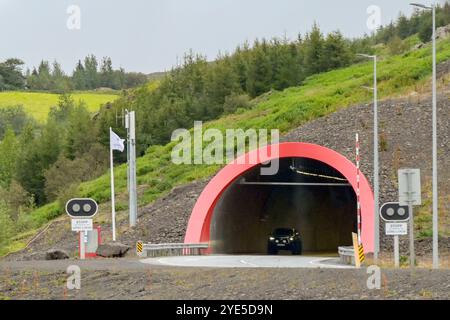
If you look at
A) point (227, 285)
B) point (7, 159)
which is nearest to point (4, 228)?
point (227, 285)

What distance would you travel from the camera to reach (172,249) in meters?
41.1

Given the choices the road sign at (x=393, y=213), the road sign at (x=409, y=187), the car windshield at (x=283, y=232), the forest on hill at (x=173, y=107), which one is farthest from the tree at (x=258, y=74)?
the road sign at (x=409, y=187)

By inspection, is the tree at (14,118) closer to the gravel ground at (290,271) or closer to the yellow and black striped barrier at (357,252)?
the gravel ground at (290,271)

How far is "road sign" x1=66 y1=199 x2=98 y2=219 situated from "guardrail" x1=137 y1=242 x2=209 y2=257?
697 centimetres

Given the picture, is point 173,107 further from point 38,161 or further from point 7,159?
point 7,159

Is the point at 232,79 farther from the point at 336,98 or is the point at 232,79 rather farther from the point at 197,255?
the point at 197,255

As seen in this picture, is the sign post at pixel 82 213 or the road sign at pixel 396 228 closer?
the road sign at pixel 396 228

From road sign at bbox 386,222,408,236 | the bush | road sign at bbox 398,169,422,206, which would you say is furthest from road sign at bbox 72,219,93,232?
the bush

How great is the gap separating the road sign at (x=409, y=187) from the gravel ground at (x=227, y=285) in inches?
247

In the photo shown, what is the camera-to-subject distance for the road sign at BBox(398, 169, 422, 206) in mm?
28297

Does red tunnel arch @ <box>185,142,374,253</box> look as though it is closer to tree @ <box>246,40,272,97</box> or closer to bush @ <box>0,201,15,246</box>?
bush @ <box>0,201,15,246</box>

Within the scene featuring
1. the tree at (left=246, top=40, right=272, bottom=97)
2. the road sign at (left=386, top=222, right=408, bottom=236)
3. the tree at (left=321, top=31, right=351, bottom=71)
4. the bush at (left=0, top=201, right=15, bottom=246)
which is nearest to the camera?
the road sign at (left=386, top=222, right=408, bottom=236)

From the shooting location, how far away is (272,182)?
165 ft

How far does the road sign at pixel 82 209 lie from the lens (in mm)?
32906
